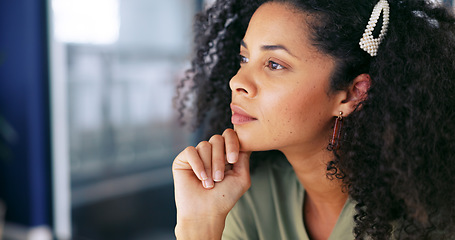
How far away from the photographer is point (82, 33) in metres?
3.20

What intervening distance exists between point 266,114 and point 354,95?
0.90ft

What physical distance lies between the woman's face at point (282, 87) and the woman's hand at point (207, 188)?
0.09 meters

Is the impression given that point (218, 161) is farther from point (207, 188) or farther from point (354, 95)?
point (354, 95)

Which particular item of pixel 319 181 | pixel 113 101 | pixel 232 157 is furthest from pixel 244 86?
pixel 113 101

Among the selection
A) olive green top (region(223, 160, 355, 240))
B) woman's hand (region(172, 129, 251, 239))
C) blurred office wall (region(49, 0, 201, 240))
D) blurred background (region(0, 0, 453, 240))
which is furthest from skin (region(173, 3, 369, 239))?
blurred office wall (region(49, 0, 201, 240))

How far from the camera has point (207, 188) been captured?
1.25 meters

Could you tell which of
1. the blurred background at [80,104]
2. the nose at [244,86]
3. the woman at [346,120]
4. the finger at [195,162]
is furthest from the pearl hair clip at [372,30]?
the blurred background at [80,104]

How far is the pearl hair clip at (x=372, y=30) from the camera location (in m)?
1.14

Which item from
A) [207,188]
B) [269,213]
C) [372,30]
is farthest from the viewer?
[269,213]

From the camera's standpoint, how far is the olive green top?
1.39 metres

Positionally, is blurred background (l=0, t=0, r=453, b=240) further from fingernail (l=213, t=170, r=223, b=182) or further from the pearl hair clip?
the pearl hair clip

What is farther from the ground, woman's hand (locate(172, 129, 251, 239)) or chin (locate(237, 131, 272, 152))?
chin (locate(237, 131, 272, 152))

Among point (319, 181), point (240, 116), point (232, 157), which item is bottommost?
point (319, 181)

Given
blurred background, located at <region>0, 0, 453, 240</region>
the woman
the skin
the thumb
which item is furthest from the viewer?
blurred background, located at <region>0, 0, 453, 240</region>
